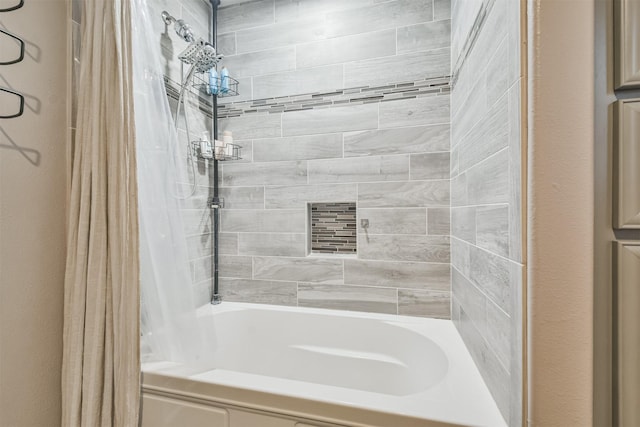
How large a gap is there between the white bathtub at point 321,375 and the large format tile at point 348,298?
57 millimetres

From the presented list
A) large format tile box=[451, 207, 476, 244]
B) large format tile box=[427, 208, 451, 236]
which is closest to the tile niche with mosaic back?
large format tile box=[427, 208, 451, 236]

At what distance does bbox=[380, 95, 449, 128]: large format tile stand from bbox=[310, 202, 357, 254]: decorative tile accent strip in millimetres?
561

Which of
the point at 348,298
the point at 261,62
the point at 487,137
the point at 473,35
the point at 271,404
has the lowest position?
the point at 271,404

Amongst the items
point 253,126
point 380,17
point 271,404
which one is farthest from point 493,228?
point 253,126

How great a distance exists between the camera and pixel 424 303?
173 centimetres

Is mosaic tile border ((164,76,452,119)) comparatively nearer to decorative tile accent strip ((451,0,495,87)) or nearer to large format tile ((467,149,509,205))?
decorative tile accent strip ((451,0,495,87))

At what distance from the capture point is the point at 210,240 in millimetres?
2010

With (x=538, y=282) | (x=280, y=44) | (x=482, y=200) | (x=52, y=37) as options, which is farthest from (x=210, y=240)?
(x=538, y=282)

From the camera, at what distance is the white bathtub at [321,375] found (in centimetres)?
90

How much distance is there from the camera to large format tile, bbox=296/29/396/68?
1760mm

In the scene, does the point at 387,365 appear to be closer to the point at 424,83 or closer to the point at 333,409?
the point at 333,409

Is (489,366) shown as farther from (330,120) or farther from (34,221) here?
(34,221)

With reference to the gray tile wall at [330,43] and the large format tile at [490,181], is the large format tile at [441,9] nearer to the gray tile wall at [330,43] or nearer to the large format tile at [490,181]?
the gray tile wall at [330,43]

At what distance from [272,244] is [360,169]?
759 millimetres
